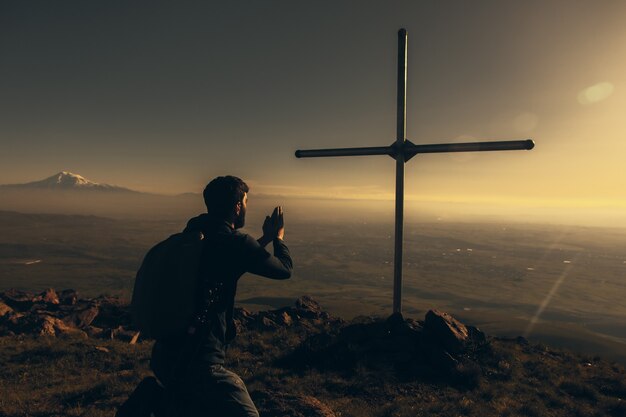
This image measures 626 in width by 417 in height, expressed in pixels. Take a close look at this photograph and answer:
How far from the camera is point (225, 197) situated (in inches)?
146

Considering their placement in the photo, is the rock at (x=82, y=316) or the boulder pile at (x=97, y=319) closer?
the boulder pile at (x=97, y=319)

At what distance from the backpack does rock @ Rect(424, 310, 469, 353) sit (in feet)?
33.1

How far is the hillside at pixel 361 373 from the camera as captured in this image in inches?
328

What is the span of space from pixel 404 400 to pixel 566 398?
4.40m

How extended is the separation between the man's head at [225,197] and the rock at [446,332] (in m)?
9.84

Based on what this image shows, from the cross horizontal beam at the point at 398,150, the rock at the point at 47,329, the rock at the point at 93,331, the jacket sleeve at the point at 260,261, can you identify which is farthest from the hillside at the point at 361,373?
the cross horizontal beam at the point at 398,150

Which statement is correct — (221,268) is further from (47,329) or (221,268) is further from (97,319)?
(97,319)

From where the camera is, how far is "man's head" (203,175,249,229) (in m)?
3.70

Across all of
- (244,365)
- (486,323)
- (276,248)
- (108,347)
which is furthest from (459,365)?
(486,323)

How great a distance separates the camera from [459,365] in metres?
10.4

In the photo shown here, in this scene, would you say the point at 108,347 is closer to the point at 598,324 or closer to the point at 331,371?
Result: the point at 331,371

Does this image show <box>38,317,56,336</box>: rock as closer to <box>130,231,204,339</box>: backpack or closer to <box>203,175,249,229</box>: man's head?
<box>130,231,204,339</box>: backpack

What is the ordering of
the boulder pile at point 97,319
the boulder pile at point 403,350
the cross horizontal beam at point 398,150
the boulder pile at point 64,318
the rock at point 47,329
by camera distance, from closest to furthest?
the cross horizontal beam at point 398,150
the boulder pile at point 403,350
the rock at point 47,329
the boulder pile at point 64,318
the boulder pile at point 97,319

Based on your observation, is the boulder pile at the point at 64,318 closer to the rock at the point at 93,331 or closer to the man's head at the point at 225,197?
the rock at the point at 93,331
